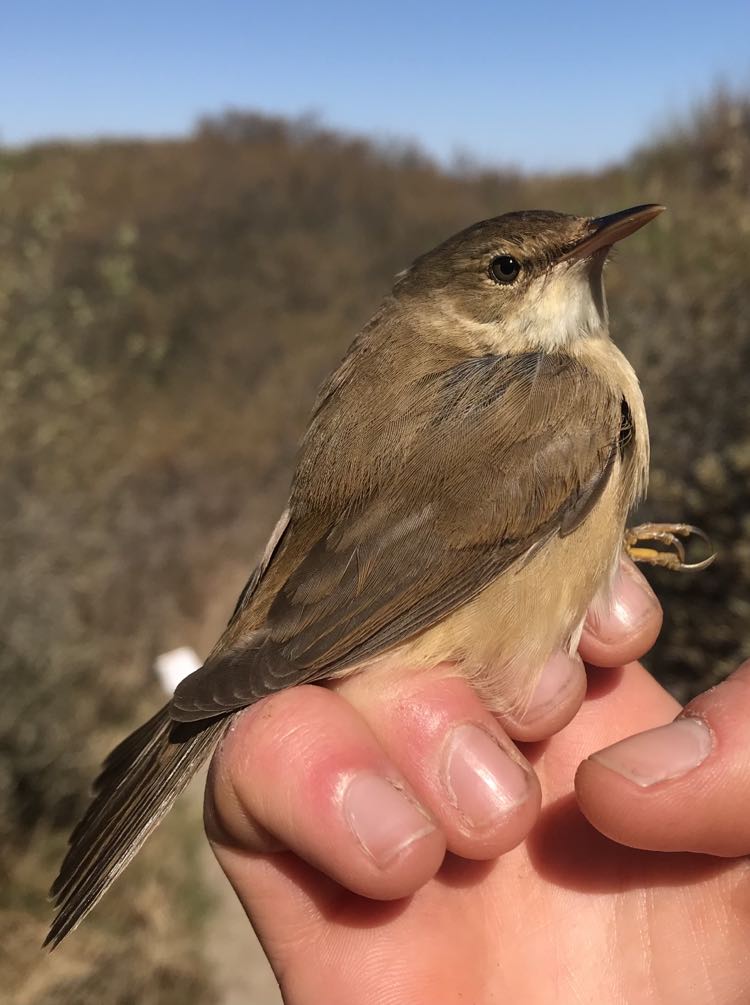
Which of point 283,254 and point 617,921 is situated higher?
point 283,254

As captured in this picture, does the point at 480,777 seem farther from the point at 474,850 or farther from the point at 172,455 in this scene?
the point at 172,455

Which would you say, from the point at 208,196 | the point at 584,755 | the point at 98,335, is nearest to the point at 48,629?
the point at 584,755

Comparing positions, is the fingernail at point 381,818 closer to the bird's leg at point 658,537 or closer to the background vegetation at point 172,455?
the bird's leg at point 658,537

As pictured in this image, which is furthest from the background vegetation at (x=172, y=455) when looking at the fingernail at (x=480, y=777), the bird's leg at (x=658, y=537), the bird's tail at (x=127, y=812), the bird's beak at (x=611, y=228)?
the fingernail at (x=480, y=777)

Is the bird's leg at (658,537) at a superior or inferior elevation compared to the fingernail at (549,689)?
superior

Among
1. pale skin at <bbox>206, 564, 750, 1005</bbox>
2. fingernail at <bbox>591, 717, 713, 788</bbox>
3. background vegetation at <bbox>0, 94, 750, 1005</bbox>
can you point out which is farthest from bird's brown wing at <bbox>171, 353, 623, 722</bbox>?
background vegetation at <bbox>0, 94, 750, 1005</bbox>

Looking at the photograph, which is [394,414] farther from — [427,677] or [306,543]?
[427,677]

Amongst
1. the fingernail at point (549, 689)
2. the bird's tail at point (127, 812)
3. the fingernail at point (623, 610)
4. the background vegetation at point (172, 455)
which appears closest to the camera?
the bird's tail at point (127, 812)
